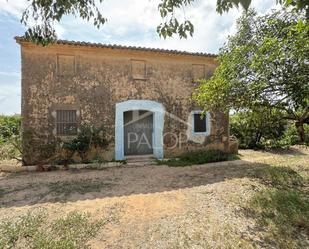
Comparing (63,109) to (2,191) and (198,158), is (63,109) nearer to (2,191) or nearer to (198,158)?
(2,191)

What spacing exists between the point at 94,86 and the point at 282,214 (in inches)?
329

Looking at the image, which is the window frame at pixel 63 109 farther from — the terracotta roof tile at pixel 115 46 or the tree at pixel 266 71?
the tree at pixel 266 71

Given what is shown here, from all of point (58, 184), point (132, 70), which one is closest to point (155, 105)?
point (132, 70)

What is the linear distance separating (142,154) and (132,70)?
4.02 m

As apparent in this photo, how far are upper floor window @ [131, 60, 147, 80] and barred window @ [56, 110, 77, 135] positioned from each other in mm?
3154

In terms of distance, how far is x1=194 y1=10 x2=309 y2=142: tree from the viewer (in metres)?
5.77

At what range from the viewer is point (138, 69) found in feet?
37.7

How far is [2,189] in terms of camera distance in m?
7.01

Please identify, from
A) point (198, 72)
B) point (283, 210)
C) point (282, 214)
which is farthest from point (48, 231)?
point (198, 72)

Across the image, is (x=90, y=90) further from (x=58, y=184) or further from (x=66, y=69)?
(x=58, y=184)

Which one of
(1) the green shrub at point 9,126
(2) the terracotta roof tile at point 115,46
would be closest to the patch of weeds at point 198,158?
(2) the terracotta roof tile at point 115,46

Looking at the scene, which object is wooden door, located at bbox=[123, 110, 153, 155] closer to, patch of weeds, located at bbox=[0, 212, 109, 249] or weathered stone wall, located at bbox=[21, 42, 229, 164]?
weathered stone wall, located at bbox=[21, 42, 229, 164]

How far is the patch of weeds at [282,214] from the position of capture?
449 centimetres

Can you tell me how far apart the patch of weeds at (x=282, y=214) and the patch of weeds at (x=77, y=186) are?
405 cm
